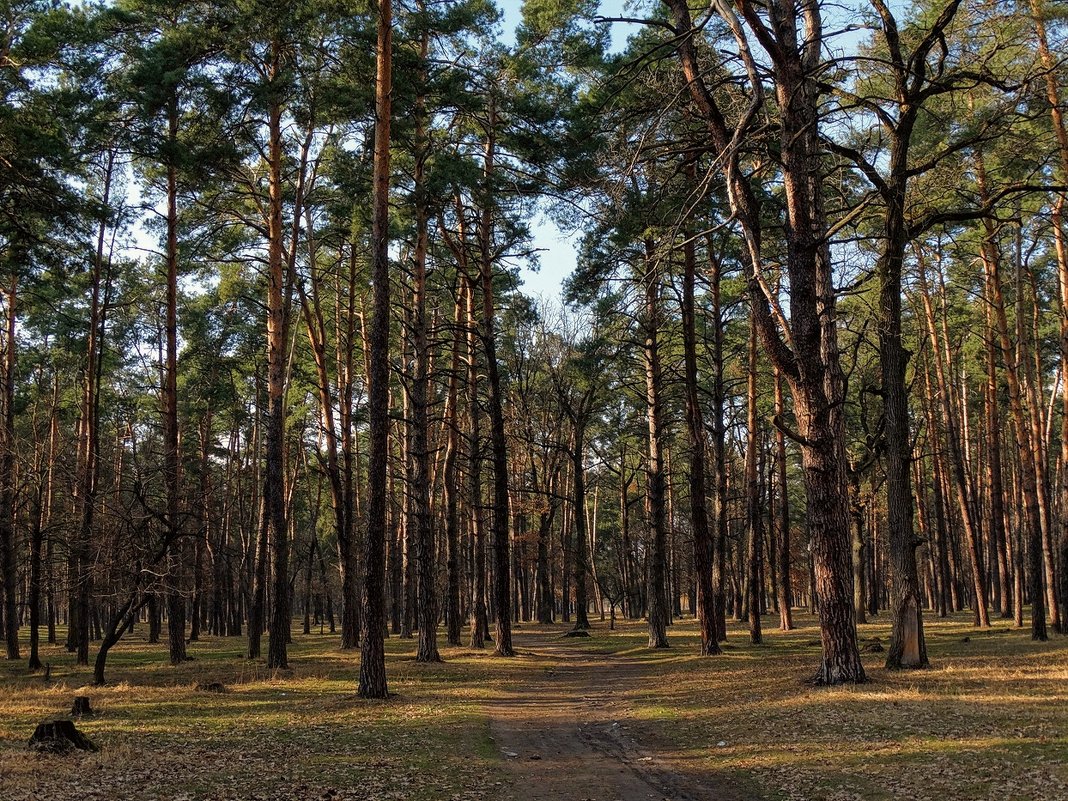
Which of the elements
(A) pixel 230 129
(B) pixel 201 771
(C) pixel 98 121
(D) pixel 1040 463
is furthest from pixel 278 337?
(D) pixel 1040 463

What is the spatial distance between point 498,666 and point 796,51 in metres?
14.6

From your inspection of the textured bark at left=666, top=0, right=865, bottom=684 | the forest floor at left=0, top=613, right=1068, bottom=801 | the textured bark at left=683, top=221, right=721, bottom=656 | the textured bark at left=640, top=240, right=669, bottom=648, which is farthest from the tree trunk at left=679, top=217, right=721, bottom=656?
the textured bark at left=666, top=0, right=865, bottom=684

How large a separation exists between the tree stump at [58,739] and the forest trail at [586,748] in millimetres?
4927

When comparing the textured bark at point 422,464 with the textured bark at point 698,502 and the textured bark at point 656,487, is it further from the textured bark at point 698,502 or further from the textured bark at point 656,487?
the textured bark at point 698,502

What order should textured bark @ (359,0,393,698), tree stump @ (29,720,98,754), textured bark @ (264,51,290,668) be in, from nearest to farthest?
tree stump @ (29,720,98,754) < textured bark @ (359,0,393,698) < textured bark @ (264,51,290,668)

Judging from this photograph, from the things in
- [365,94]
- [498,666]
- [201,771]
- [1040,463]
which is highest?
[365,94]

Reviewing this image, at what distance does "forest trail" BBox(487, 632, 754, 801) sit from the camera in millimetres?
7320

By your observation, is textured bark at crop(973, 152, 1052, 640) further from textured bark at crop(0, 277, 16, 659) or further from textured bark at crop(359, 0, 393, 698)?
textured bark at crop(0, 277, 16, 659)

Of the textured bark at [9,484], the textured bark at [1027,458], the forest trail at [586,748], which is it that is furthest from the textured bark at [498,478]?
the textured bark at [1027,458]

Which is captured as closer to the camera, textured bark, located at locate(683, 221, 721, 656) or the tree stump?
the tree stump

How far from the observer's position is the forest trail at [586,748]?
732 cm

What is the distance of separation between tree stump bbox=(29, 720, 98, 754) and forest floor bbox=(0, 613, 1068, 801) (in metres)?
0.22

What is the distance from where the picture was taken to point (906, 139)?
13070 millimetres

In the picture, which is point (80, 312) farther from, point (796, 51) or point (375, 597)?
point (796, 51)
